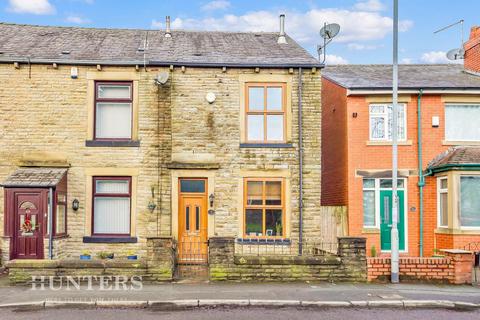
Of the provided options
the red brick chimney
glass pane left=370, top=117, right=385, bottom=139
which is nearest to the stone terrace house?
glass pane left=370, top=117, right=385, bottom=139

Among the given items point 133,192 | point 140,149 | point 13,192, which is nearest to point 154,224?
point 133,192

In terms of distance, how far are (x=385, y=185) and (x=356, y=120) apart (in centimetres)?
243

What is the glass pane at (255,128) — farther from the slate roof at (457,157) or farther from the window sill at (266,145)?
the slate roof at (457,157)

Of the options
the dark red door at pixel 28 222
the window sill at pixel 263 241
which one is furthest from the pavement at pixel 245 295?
the window sill at pixel 263 241

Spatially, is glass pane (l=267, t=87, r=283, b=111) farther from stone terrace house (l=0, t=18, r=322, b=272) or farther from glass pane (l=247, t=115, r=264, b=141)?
glass pane (l=247, t=115, r=264, b=141)

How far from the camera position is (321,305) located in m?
11.1

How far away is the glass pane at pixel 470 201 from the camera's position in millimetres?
→ 17750

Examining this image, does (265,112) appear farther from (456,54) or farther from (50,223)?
(456,54)

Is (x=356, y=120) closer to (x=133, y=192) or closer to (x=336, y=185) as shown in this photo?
(x=336, y=185)

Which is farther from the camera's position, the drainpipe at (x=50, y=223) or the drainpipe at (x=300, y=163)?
the drainpipe at (x=300, y=163)

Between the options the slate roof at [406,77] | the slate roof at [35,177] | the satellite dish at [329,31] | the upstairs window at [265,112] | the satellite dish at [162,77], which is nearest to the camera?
the slate roof at [35,177]

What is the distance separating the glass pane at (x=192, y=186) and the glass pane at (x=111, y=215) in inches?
69.5

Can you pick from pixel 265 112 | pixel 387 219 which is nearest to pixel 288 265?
pixel 265 112

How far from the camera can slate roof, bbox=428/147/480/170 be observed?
17453 mm
